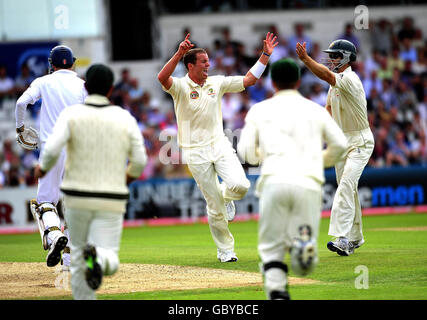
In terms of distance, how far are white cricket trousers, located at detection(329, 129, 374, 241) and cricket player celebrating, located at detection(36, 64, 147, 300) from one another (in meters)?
5.07

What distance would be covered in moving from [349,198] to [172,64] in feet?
10.4

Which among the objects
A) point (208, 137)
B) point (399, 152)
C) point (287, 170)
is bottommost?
point (399, 152)

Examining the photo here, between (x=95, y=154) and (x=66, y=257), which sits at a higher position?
(x=95, y=154)

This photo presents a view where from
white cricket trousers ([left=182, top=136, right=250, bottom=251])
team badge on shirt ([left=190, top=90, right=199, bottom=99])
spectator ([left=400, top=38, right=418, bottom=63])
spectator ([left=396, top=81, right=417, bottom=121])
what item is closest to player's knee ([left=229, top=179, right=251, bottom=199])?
white cricket trousers ([left=182, top=136, right=250, bottom=251])

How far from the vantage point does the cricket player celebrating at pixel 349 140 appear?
461 inches

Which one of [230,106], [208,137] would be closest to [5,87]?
[230,106]

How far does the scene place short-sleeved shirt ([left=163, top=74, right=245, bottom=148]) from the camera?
11414 mm

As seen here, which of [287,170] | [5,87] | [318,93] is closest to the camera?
[287,170]

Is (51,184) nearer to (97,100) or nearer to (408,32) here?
(97,100)

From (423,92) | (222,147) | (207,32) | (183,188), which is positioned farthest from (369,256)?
(207,32)

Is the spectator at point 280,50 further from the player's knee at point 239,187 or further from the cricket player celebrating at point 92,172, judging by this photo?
the cricket player celebrating at point 92,172

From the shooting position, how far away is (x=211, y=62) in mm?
25297
